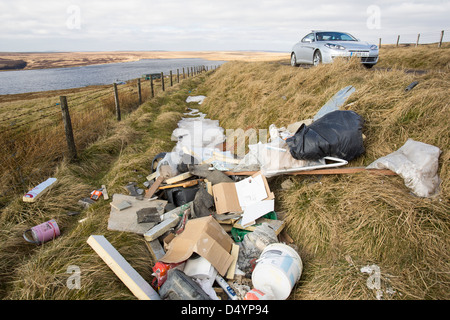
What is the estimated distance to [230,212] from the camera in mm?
3365

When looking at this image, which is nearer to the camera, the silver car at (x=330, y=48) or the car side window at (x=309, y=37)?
the silver car at (x=330, y=48)

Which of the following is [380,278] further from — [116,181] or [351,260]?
[116,181]

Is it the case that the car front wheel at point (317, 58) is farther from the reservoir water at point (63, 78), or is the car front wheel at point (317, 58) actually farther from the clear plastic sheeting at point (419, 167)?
the reservoir water at point (63, 78)

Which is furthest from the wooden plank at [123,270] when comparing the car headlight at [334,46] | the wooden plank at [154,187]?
the car headlight at [334,46]

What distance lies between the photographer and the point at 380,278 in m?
2.11

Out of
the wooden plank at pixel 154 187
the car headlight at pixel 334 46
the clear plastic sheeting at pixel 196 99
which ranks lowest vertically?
the wooden plank at pixel 154 187

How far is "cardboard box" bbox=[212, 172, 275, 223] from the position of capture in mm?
3213

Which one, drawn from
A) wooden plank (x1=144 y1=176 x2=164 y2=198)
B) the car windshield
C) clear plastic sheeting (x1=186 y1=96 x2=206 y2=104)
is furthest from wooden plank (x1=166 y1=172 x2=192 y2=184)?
clear plastic sheeting (x1=186 y1=96 x2=206 y2=104)

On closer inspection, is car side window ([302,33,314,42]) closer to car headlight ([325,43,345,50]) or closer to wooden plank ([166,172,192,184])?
car headlight ([325,43,345,50])

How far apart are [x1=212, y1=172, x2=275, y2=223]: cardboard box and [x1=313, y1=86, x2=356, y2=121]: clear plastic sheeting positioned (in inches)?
71.0

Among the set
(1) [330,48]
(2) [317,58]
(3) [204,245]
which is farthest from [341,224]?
(2) [317,58]

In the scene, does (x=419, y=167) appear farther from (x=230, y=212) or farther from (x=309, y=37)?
(x=309, y=37)

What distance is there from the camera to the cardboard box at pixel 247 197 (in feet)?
10.5
